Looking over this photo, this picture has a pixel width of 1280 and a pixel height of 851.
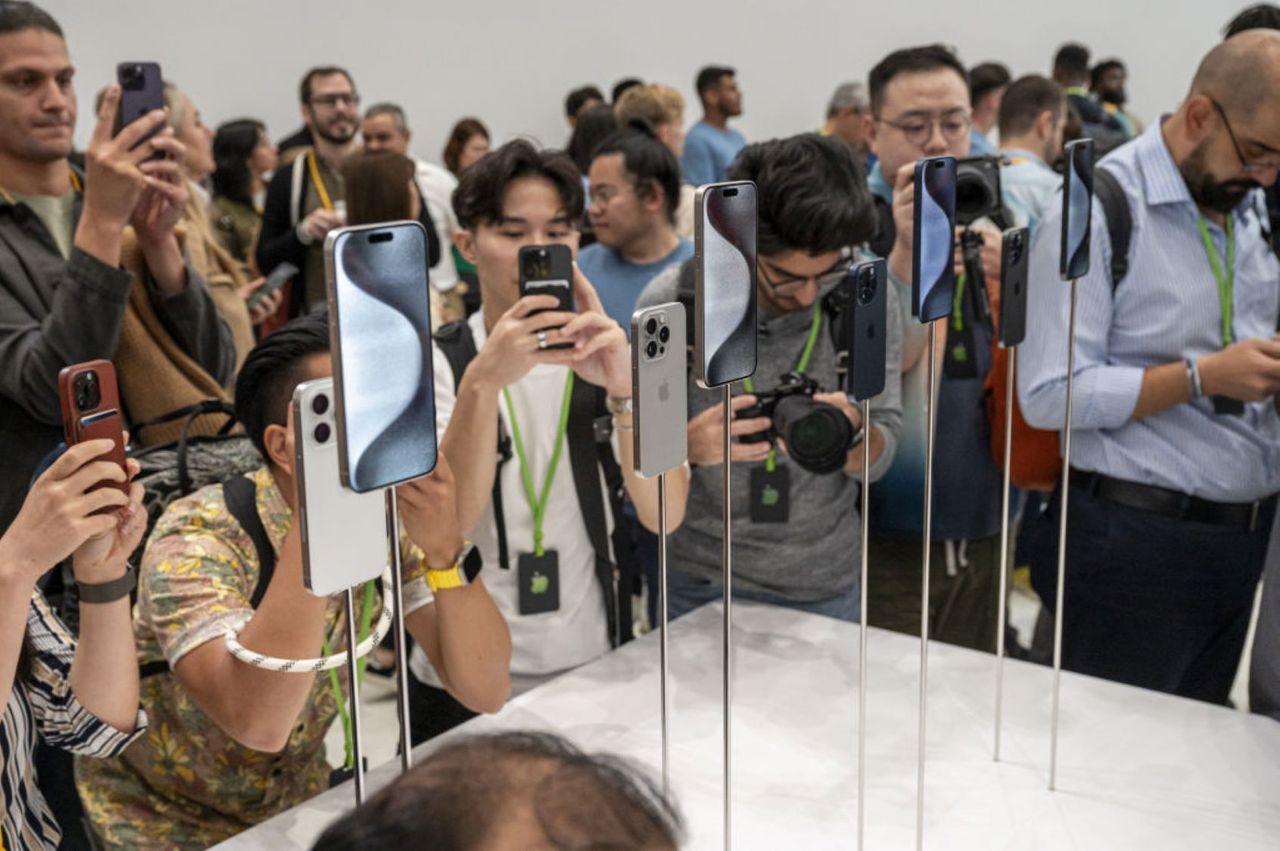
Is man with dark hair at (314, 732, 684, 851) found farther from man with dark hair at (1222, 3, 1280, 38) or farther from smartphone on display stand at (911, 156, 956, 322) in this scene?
man with dark hair at (1222, 3, 1280, 38)

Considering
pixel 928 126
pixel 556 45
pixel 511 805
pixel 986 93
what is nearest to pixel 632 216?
pixel 928 126

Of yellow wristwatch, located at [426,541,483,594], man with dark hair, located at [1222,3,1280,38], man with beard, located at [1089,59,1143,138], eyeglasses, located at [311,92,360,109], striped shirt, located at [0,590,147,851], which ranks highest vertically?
man with beard, located at [1089,59,1143,138]

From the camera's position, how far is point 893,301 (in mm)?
1765

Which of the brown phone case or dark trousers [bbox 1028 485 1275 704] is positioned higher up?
the brown phone case

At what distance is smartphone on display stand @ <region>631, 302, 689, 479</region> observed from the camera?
34.2 inches

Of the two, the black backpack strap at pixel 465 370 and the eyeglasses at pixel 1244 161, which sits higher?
the eyeglasses at pixel 1244 161

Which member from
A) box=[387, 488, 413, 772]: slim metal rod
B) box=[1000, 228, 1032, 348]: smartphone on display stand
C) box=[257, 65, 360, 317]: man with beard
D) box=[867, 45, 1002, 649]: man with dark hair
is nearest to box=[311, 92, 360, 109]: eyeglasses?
box=[257, 65, 360, 317]: man with beard

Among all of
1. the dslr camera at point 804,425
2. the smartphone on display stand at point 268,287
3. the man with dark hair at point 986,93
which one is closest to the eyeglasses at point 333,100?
the smartphone on display stand at point 268,287

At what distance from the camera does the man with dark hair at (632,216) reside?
2605 millimetres

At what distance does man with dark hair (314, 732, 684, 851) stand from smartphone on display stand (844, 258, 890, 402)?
0.59 metres

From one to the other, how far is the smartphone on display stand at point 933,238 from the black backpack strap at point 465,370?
24.7 inches

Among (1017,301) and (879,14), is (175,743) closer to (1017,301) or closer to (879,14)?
(1017,301)

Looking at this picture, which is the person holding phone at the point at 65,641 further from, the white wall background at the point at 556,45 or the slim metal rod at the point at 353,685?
the white wall background at the point at 556,45

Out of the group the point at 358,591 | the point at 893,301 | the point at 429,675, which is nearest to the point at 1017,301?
the point at 893,301
